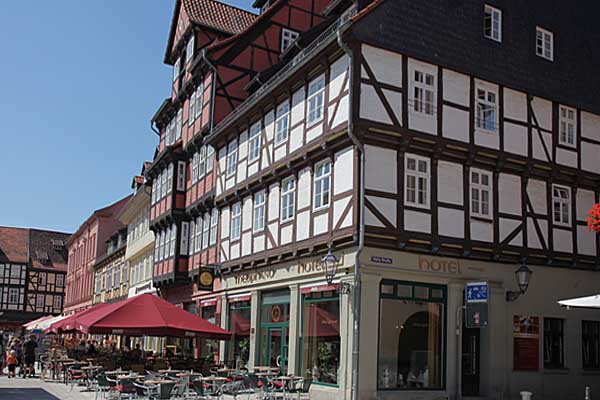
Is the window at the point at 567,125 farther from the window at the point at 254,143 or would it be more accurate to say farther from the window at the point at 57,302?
the window at the point at 57,302

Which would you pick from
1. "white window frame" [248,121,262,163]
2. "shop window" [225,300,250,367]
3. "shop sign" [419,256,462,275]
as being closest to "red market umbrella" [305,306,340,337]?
"shop sign" [419,256,462,275]

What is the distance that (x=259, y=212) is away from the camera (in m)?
25.6

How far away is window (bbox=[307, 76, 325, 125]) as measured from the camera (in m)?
21.6

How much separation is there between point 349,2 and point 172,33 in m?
15.7

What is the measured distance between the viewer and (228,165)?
94.4 ft

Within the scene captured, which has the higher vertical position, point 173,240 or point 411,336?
point 173,240

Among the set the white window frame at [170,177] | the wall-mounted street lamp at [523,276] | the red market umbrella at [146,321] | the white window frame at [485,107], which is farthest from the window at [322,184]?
the white window frame at [170,177]

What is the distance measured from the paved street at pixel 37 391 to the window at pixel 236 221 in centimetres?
722

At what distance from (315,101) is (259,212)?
199 inches

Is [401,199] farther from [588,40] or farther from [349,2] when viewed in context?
[588,40]

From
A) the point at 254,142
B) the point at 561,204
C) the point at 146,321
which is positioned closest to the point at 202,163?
the point at 254,142

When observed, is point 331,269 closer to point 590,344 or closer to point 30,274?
point 590,344

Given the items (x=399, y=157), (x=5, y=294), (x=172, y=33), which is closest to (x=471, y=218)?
(x=399, y=157)

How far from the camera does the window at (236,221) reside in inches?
1075
